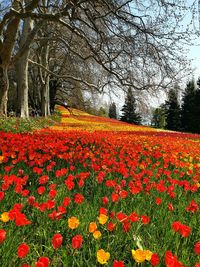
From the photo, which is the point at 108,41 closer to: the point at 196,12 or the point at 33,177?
the point at 196,12

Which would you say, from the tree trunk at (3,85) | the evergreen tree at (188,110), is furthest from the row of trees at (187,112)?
the tree trunk at (3,85)

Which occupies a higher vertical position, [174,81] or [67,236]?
[174,81]

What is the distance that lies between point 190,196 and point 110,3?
883 centimetres

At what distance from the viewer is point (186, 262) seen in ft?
6.98

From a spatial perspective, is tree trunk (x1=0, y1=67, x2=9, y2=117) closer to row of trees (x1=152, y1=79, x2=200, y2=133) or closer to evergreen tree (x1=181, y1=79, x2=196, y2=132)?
row of trees (x1=152, y1=79, x2=200, y2=133)

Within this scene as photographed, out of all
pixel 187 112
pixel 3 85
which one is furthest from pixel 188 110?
pixel 3 85

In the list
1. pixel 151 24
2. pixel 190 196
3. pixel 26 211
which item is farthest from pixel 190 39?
pixel 26 211

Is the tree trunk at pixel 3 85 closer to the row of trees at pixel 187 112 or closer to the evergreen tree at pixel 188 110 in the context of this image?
A: the row of trees at pixel 187 112

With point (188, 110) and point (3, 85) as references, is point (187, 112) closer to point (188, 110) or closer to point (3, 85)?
point (188, 110)

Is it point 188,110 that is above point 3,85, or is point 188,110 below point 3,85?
above

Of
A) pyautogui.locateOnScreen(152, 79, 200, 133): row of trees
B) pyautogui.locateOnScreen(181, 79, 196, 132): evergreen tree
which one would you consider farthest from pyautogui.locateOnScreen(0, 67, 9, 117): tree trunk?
pyautogui.locateOnScreen(181, 79, 196, 132): evergreen tree

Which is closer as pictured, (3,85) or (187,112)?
(3,85)

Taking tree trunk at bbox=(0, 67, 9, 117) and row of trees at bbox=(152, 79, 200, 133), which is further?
row of trees at bbox=(152, 79, 200, 133)

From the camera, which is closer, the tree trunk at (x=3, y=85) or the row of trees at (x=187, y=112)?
the tree trunk at (x=3, y=85)
